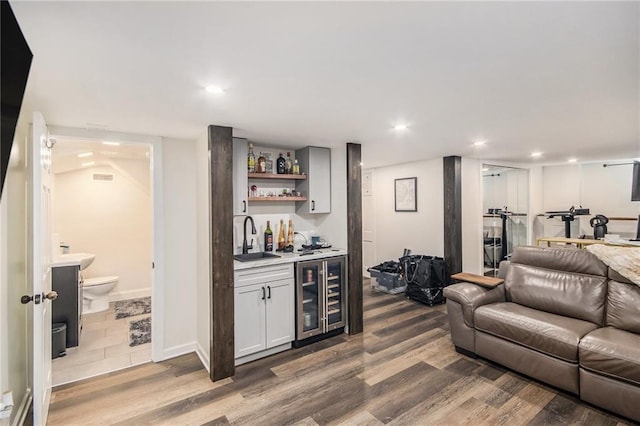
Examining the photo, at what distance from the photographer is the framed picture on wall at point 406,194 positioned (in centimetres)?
537

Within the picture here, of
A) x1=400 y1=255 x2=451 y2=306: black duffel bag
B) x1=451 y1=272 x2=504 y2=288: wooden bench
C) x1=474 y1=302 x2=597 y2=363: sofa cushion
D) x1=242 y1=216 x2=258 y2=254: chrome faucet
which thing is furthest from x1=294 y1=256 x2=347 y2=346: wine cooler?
x1=400 y1=255 x2=451 y2=306: black duffel bag

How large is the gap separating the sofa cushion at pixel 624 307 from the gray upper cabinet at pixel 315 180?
275 cm

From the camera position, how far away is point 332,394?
8.30 ft

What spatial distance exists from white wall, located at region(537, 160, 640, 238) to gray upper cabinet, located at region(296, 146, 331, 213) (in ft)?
16.8

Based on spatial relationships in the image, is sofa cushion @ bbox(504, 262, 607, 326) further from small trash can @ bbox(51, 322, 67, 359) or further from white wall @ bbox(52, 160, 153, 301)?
white wall @ bbox(52, 160, 153, 301)

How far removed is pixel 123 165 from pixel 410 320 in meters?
4.86

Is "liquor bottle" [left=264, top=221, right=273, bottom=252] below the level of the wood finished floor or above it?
above

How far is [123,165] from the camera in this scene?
497 centimetres

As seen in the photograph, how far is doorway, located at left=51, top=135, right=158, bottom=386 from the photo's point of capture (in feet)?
12.9

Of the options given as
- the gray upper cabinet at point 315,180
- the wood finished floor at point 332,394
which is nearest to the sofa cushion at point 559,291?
the wood finished floor at point 332,394

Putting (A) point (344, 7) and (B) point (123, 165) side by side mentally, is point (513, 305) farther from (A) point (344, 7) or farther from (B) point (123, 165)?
(B) point (123, 165)

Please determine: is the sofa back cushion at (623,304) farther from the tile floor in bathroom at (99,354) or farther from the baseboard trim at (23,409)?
the baseboard trim at (23,409)

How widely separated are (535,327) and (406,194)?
3.20 meters

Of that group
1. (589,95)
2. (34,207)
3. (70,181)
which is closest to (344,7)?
(589,95)
